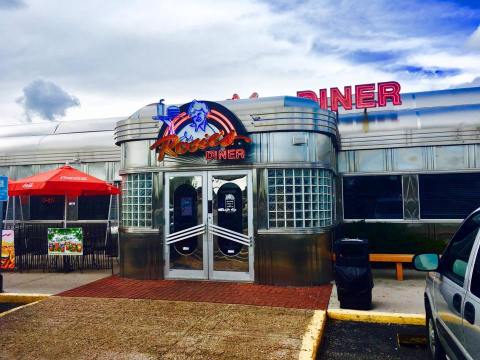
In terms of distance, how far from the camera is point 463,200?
10867 mm

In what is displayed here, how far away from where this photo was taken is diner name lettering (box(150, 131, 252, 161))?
28.5ft

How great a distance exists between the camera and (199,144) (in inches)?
348

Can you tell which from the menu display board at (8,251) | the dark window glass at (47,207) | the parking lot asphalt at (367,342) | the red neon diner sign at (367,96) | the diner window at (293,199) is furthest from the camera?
the dark window glass at (47,207)

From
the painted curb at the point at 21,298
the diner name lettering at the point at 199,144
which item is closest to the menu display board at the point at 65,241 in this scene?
the painted curb at the point at 21,298

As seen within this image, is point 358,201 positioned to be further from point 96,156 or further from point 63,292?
point 96,156

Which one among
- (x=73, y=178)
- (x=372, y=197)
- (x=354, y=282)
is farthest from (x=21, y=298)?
(x=372, y=197)

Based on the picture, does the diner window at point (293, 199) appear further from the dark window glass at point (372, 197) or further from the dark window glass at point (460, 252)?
the dark window glass at point (460, 252)

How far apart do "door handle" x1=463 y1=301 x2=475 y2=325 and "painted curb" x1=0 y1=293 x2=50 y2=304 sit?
7.33 meters

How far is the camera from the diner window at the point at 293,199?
858 cm

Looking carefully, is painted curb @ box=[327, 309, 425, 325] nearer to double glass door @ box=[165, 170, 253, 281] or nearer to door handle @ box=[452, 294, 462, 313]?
double glass door @ box=[165, 170, 253, 281]

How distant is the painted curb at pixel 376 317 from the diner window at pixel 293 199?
240cm

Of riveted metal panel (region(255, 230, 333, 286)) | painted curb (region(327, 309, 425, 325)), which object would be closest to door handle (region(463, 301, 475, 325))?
painted curb (region(327, 309, 425, 325))

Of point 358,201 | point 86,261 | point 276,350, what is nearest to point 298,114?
point 358,201

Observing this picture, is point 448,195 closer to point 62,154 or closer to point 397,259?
point 397,259
